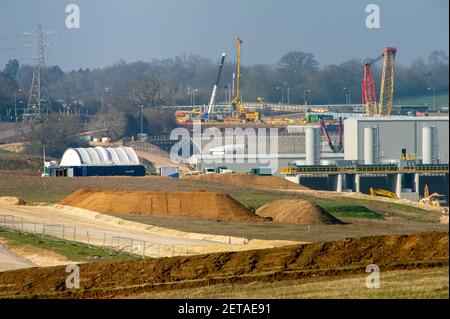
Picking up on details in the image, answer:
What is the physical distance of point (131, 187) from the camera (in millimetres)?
102938

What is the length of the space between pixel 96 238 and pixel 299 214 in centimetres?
1901

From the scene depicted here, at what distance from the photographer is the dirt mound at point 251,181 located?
391 ft

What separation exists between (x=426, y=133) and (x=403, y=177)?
582cm

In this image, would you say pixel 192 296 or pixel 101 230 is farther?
pixel 101 230

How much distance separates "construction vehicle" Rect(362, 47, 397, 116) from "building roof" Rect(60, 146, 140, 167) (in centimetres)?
4785

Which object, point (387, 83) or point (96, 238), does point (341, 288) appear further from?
point (387, 83)

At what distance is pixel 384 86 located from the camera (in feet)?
577

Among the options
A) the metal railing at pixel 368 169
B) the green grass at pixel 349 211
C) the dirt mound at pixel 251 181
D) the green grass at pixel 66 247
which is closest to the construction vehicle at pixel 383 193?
the metal railing at pixel 368 169

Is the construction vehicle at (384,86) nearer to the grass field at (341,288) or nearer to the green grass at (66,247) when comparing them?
the green grass at (66,247)

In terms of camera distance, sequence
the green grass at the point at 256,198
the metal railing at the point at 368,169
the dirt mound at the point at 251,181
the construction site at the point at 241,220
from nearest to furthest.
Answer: the construction site at the point at 241,220
the green grass at the point at 256,198
the dirt mound at the point at 251,181
the metal railing at the point at 368,169

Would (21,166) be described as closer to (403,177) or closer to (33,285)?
(403,177)

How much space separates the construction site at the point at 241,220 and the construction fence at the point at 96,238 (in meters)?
0.12

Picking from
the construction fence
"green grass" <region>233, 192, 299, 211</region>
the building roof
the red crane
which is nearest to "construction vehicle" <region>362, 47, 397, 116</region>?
the red crane

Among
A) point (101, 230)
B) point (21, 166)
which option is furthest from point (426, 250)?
point (21, 166)
